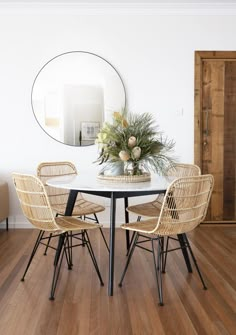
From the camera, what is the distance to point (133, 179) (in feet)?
8.64

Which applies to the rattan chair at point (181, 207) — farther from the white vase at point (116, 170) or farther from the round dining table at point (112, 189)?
the white vase at point (116, 170)

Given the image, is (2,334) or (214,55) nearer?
(2,334)

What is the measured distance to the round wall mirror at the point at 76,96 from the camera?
409 centimetres

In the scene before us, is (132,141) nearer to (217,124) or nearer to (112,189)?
(112,189)

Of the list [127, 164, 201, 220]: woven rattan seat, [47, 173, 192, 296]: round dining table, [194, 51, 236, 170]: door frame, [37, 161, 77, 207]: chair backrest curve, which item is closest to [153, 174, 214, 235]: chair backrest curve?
[47, 173, 192, 296]: round dining table

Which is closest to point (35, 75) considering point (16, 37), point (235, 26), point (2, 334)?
point (16, 37)

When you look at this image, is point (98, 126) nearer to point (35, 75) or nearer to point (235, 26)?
point (35, 75)

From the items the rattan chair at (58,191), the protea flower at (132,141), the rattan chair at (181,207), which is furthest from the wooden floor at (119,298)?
the protea flower at (132,141)

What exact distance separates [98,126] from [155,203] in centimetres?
130

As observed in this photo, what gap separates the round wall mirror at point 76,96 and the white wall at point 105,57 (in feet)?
0.28

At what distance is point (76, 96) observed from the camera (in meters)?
4.11

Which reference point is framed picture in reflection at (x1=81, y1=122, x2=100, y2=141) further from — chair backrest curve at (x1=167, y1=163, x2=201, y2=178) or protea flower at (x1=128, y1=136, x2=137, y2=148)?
protea flower at (x1=128, y1=136, x2=137, y2=148)

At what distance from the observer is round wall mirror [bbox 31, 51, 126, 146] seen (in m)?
4.09

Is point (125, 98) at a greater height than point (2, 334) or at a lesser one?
greater
